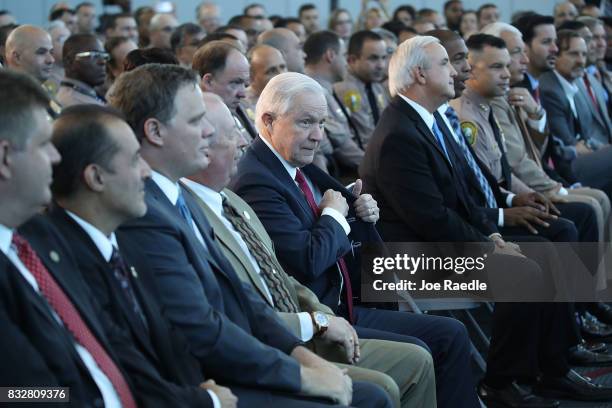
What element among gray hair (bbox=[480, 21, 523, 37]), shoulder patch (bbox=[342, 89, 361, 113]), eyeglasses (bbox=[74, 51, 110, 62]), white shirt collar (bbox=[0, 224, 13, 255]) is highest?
white shirt collar (bbox=[0, 224, 13, 255])

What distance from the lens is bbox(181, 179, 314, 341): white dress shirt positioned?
9.32 ft

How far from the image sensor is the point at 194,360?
2.33 meters

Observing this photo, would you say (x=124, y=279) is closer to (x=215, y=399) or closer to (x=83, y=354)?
(x=83, y=354)

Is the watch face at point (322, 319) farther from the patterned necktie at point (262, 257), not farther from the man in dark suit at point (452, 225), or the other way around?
the man in dark suit at point (452, 225)

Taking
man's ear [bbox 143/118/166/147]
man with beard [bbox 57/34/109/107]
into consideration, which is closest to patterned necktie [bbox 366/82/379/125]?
man with beard [bbox 57/34/109/107]

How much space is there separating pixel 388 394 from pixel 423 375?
0.96 feet

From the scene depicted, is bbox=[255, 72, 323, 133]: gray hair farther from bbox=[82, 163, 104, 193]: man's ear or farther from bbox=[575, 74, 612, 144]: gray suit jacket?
bbox=[575, 74, 612, 144]: gray suit jacket

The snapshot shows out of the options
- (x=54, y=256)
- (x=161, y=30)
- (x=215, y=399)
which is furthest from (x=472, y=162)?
(x=161, y=30)

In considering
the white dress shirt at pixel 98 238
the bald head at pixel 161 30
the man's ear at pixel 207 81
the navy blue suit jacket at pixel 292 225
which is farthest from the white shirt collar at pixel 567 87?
the white dress shirt at pixel 98 238

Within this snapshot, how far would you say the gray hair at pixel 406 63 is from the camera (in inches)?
171

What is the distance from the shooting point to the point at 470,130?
4914 millimetres

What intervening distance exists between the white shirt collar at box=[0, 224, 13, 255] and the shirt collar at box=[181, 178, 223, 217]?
96 cm

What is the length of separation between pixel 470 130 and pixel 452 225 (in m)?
1.00

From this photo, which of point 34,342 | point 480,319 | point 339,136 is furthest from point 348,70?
point 34,342
